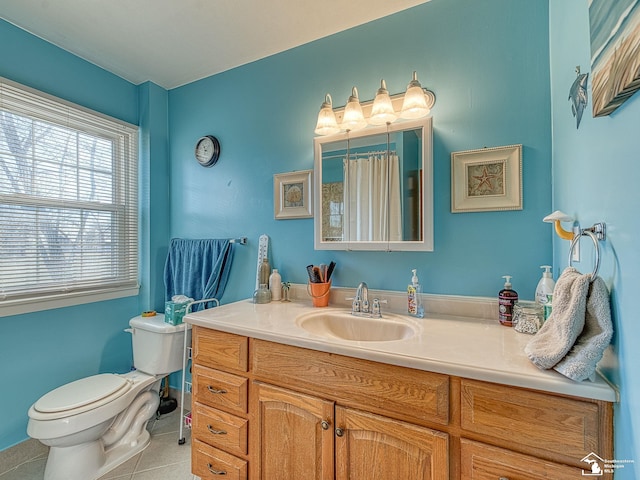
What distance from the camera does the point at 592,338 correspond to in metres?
0.69

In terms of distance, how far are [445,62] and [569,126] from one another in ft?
2.15

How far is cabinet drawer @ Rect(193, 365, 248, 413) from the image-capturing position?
121cm

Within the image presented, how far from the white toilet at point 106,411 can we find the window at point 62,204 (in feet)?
1.51

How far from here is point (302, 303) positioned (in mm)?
1643

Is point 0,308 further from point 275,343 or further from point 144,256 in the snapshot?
point 275,343

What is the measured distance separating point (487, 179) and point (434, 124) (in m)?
0.36

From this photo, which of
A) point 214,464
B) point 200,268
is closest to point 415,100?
point 200,268

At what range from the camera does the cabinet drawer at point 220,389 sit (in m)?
1.21

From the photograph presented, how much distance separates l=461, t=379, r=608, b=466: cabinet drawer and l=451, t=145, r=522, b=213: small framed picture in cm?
78

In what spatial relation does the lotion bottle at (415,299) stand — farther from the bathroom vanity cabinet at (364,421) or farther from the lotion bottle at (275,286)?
the lotion bottle at (275,286)

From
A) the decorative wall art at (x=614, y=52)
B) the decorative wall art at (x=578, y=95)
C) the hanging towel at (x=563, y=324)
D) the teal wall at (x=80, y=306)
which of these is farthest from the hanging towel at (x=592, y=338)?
the teal wall at (x=80, y=306)

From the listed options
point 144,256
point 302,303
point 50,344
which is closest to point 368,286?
point 302,303
